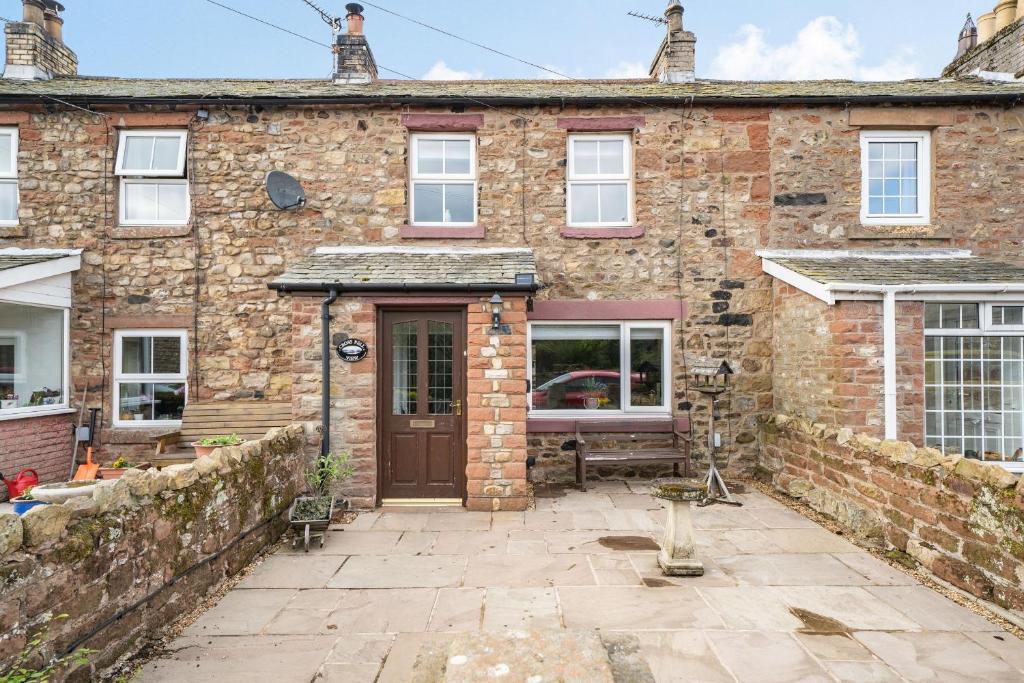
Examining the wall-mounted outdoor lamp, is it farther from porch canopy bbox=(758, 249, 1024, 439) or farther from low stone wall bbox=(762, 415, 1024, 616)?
low stone wall bbox=(762, 415, 1024, 616)

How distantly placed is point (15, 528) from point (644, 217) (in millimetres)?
7891

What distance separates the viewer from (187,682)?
11.0 feet

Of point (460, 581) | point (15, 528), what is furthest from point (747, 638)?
point (15, 528)

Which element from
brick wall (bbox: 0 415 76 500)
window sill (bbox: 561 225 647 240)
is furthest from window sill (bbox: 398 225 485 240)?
brick wall (bbox: 0 415 76 500)

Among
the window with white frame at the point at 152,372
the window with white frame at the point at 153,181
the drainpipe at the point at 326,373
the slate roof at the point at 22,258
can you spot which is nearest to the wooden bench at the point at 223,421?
the window with white frame at the point at 152,372

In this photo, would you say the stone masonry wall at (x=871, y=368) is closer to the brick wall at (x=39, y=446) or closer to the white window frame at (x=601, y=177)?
the white window frame at (x=601, y=177)

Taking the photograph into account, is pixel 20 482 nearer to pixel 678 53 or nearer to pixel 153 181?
pixel 153 181

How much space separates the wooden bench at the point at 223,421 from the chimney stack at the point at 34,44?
6602 mm

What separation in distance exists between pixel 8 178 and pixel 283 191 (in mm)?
4279

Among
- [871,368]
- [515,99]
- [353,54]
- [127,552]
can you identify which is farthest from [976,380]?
[353,54]

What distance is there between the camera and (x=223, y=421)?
25.8 ft

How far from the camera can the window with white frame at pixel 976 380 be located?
6.81m

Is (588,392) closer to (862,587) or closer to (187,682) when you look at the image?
(862,587)

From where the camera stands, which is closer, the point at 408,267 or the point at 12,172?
the point at 408,267
